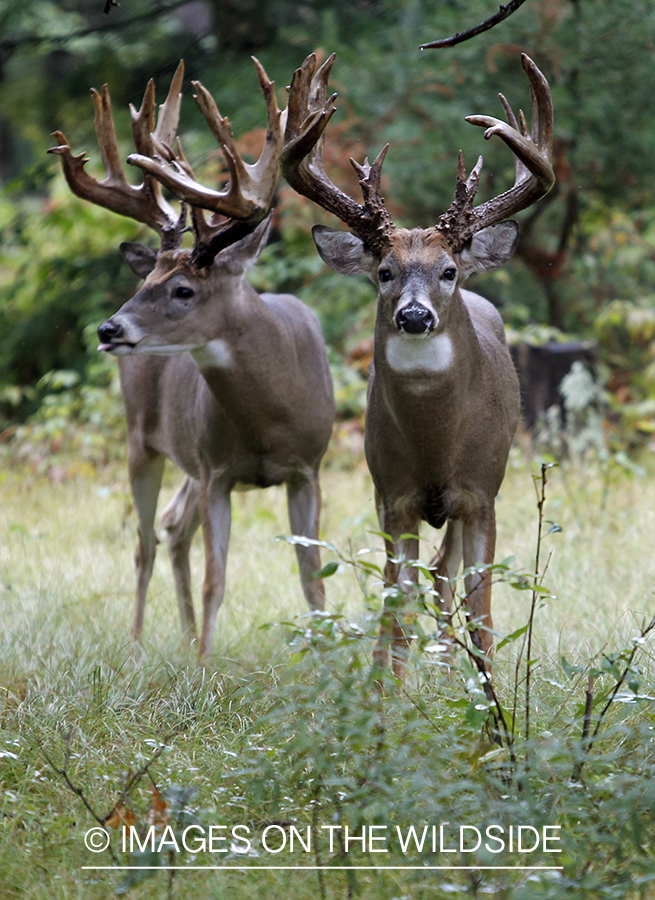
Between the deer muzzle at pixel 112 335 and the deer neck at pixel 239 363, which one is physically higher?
the deer muzzle at pixel 112 335

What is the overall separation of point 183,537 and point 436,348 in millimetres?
2706

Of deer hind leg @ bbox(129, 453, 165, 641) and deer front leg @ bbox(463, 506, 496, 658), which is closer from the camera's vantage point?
deer front leg @ bbox(463, 506, 496, 658)

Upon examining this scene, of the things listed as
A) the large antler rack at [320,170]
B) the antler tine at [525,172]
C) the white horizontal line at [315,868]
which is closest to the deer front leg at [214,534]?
the large antler rack at [320,170]

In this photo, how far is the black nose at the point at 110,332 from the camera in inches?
207

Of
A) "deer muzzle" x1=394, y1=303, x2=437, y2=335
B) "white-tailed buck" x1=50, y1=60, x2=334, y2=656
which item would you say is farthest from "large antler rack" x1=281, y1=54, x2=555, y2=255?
"white-tailed buck" x1=50, y1=60, x2=334, y2=656

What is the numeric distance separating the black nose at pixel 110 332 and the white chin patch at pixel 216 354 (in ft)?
1.29

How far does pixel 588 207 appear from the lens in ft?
35.5

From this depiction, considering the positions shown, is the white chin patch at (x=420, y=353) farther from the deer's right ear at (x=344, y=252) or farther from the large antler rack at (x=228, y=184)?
the large antler rack at (x=228, y=184)

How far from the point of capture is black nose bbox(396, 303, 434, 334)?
398cm

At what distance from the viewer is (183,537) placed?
650cm

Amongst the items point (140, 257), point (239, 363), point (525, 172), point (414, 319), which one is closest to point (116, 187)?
point (140, 257)

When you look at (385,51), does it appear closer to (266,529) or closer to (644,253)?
(644,253)

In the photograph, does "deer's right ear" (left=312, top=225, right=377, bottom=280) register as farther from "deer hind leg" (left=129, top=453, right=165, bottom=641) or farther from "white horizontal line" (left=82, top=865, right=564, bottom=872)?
"deer hind leg" (left=129, top=453, right=165, bottom=641)

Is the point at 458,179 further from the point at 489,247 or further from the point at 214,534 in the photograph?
the point at 214,534
